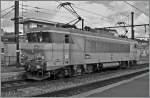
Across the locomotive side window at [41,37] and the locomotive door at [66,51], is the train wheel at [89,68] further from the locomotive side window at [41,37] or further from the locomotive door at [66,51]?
the locomotive side window at [41,37]

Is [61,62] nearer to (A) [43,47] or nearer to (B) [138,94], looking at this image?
(A) [43,47]

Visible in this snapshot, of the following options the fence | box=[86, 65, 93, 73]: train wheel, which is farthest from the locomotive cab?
the fence

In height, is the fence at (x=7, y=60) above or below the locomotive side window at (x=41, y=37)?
below

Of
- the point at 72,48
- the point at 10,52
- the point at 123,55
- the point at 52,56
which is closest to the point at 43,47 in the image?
the point at 52,56

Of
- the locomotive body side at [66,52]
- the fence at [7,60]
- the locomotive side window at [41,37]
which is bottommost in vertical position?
the fence at [7,60]

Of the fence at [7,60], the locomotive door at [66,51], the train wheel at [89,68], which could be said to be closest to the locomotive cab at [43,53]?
the locomotive door at [66,51]

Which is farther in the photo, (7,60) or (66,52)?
(7,60)

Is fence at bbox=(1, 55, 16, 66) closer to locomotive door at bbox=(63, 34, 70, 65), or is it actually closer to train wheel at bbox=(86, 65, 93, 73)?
train wheel at bbox=(86, 65, 93, 73)

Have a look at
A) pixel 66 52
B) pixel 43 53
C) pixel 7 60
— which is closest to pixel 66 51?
pixel 66 52

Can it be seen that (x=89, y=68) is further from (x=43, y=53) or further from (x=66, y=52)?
(x=43, y=53)

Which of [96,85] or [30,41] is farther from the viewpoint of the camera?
[30,41]

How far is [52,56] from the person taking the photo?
44.7 ft

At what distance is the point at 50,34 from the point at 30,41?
144cm

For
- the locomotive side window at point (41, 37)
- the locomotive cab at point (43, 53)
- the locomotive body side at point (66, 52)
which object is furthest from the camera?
the locomotive side window at point (41, 37)
